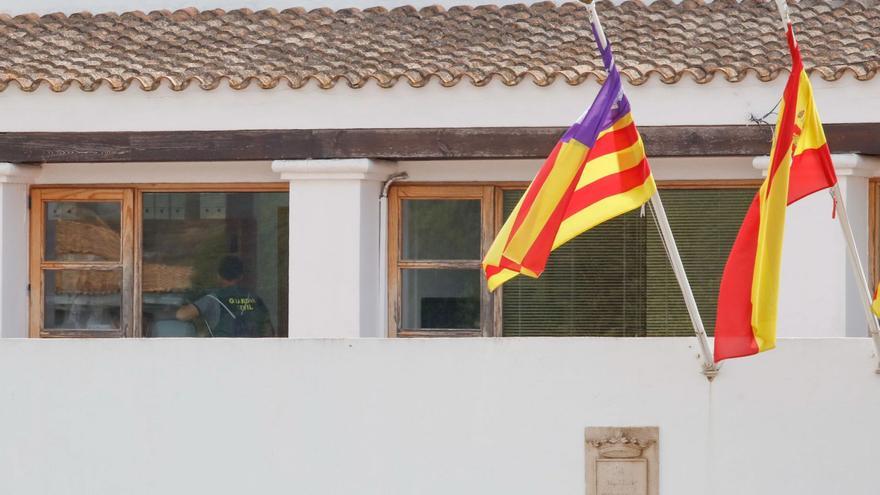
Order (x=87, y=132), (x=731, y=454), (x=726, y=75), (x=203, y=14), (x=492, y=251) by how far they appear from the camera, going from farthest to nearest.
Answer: (x=203, y=14) → (x=87, y=132) → (x=726, y=75) → (x=731, y=454) → (x=492, y=251)

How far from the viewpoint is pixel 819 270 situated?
11.2 m

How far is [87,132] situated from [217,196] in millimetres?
1118

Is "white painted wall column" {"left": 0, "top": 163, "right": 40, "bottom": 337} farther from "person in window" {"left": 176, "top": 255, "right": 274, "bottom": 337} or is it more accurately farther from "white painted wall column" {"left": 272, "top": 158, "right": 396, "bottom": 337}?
"white painted wall column" {"left": 272, "top": 158, "right": 396, "bottom": 337}

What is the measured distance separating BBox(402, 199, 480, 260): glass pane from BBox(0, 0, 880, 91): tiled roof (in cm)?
105

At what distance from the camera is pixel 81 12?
1425cm

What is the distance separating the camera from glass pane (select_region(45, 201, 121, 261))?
12.5m

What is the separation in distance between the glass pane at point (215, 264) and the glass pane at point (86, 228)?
0.26 m

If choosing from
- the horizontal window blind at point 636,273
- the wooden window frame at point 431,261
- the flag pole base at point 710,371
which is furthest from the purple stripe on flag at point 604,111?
the wooden window frame at point 431,261

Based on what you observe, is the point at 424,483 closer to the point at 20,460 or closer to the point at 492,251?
→ the point at 492,251

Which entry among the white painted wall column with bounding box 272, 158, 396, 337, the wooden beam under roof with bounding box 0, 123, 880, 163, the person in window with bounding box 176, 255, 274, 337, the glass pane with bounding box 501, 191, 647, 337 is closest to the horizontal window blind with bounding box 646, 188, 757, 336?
the glass pane with bounding box 501, 191, 647, 337

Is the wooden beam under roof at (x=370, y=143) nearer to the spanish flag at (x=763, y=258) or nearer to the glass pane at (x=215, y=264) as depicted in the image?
the glass pane at (x=215, y=264)

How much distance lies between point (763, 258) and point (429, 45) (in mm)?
5184

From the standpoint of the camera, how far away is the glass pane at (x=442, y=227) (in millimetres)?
12102

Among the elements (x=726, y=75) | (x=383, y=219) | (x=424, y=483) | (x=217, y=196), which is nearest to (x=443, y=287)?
(x=383, y=219)
